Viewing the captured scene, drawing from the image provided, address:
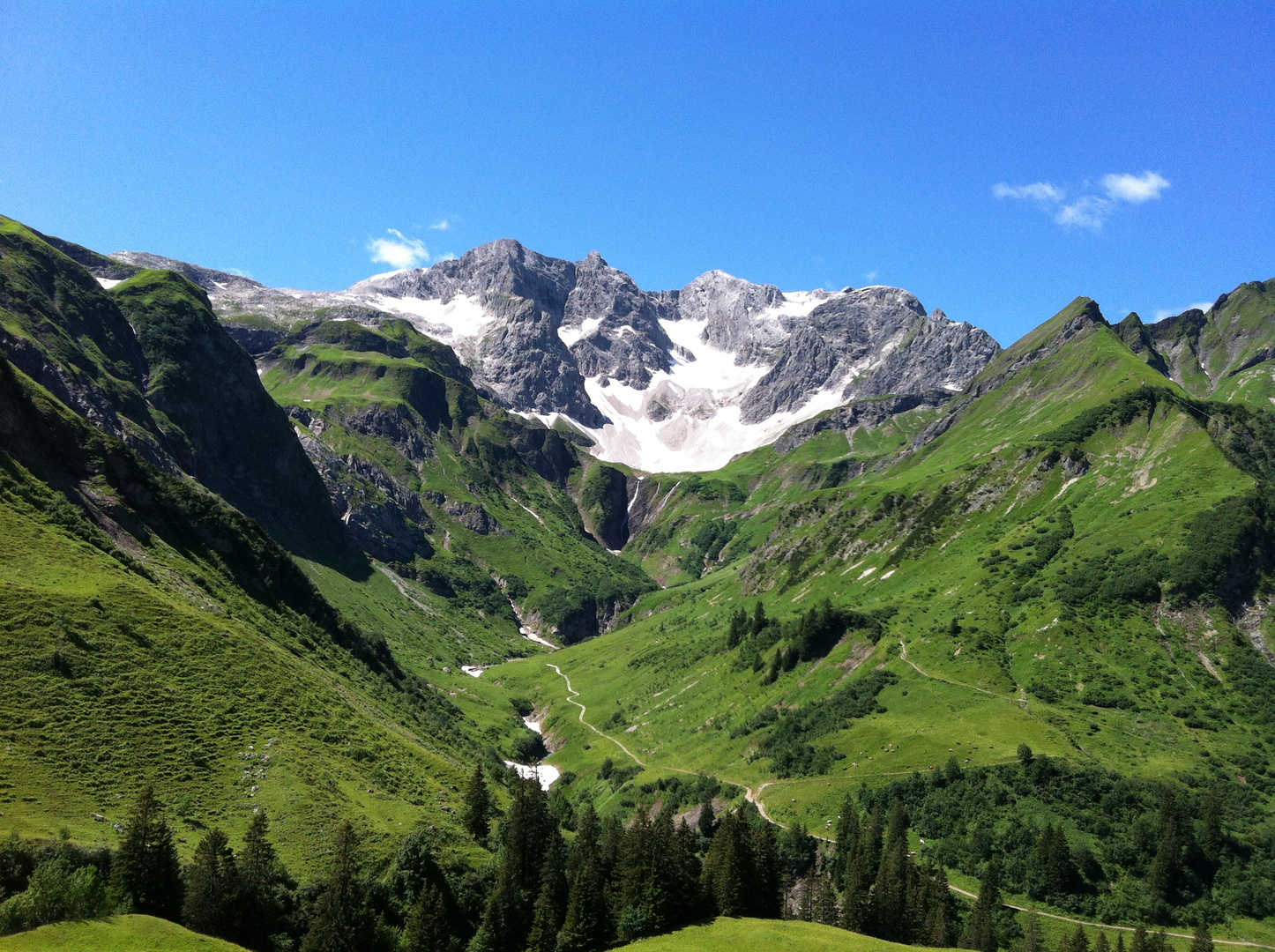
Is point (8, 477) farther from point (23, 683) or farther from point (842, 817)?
point (842, 817)

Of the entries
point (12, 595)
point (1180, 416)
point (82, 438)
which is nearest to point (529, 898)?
point (12, 595)

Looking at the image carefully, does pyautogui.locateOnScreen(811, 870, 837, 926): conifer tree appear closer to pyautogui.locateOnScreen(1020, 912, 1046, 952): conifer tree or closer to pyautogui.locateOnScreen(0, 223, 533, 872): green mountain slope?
pyautogui.locateOnScreen(1020, 912, 1046, 952): conifer tree

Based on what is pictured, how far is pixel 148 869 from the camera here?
6197 cm

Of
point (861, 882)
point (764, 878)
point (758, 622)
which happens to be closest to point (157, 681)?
point (764, 878)

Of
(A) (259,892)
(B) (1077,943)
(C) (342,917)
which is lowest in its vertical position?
(C) (342,917)

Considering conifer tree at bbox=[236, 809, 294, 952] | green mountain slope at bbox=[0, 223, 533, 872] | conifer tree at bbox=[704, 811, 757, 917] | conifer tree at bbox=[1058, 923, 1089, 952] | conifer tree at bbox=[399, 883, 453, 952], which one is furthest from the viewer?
conifer tree at bbox=[704, 811, 757, 917]

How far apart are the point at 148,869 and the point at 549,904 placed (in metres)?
36.7

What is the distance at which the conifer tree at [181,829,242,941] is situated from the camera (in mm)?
61656

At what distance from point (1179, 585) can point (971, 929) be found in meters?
84.0

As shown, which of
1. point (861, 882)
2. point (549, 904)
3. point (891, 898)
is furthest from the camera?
point (861, 882)

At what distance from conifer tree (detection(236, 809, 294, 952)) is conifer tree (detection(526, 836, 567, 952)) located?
2366 centimetres

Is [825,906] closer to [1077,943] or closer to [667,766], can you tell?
[1077,943]

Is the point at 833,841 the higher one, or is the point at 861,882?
the point at 833,841

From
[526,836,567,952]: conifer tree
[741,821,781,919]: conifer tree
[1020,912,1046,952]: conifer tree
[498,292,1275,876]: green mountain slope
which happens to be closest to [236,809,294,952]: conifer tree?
[526,836,567,952]: conifer tree
